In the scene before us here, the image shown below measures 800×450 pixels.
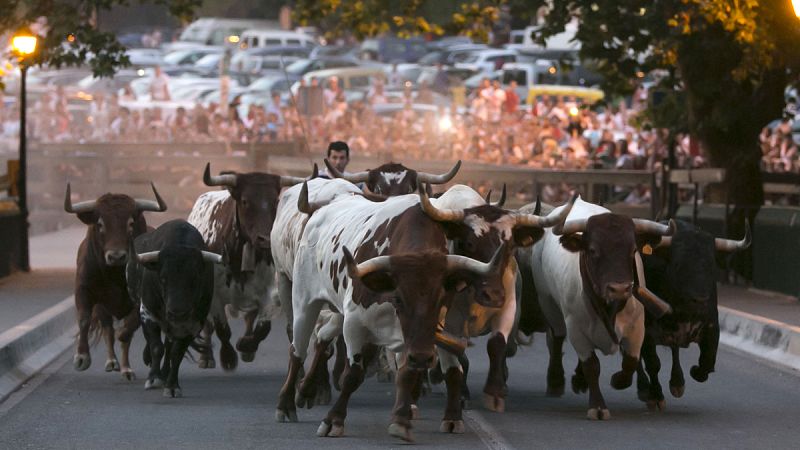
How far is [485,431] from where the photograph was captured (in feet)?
44.2

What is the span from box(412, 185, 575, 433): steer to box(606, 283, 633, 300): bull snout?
574mm

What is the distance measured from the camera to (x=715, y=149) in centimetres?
3006

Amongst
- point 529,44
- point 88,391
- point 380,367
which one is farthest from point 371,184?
point 529,44

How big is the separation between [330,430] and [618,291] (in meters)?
2.21

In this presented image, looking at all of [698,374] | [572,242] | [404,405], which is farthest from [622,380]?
[404,405]

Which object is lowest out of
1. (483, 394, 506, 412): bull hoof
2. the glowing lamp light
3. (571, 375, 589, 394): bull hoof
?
(571, 375, 589, 394): bull hoof

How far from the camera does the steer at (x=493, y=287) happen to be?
1337 centimetres

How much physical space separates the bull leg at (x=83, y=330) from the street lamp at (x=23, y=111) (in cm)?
909

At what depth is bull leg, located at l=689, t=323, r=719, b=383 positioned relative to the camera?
1512 centimetres

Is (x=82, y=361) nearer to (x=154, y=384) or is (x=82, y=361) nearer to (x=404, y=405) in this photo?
(x=154, y=384)

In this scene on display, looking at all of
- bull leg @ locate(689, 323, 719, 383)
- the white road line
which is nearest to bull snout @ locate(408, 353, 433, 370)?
the white road line

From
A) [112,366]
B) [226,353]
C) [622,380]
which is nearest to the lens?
[622,380]

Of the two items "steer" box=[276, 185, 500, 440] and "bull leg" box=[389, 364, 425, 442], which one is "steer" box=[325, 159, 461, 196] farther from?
"bull leg" box=[389, 364, 425, 442]

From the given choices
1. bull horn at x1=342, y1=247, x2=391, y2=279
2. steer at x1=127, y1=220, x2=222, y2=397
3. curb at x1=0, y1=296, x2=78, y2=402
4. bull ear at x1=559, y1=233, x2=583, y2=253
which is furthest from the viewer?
curb at x1=0, y1=296, x2=78, y2=402
